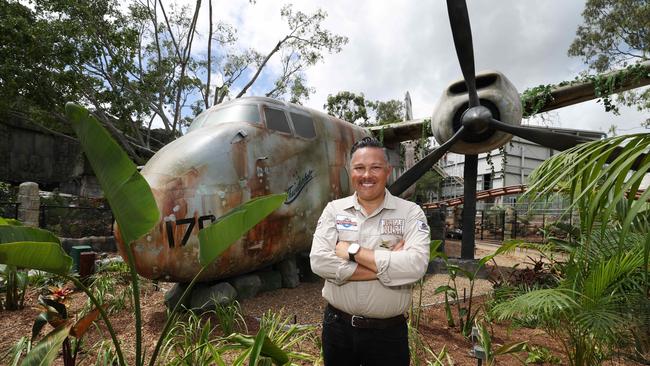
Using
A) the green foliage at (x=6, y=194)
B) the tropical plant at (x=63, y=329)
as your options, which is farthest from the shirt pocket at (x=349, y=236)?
the green foliage at (x=6, y=194)

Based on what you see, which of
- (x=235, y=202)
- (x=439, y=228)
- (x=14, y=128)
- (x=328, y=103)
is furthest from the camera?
(x=328, y=103)

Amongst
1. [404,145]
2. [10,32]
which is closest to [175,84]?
[10,32]

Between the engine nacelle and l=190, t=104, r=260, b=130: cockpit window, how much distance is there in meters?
4.33

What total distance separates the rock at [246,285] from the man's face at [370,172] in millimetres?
3926

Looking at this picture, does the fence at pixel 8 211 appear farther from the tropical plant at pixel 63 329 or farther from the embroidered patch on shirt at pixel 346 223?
the embroidered patch on shirt at pixel 346 223

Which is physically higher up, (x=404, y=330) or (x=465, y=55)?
(x=465, y=55)

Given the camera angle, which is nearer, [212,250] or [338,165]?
[212,250]

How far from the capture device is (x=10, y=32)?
12.7 m

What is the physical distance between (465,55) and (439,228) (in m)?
5.49

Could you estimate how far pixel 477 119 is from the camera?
281 inches

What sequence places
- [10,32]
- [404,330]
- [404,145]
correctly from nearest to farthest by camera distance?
[404,330], [10,32], [404,145]

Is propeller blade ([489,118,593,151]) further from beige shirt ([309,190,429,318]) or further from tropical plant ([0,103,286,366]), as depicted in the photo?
tropical plant ([0,103,286,366])

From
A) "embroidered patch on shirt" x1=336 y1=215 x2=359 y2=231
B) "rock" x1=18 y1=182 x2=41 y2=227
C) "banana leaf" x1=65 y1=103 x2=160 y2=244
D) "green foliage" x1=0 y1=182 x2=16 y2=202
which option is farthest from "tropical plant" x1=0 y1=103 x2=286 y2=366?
"green foliage" x1=0 y1=182 x2=16 y2=202

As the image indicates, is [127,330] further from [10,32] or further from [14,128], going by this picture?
[14,128]
